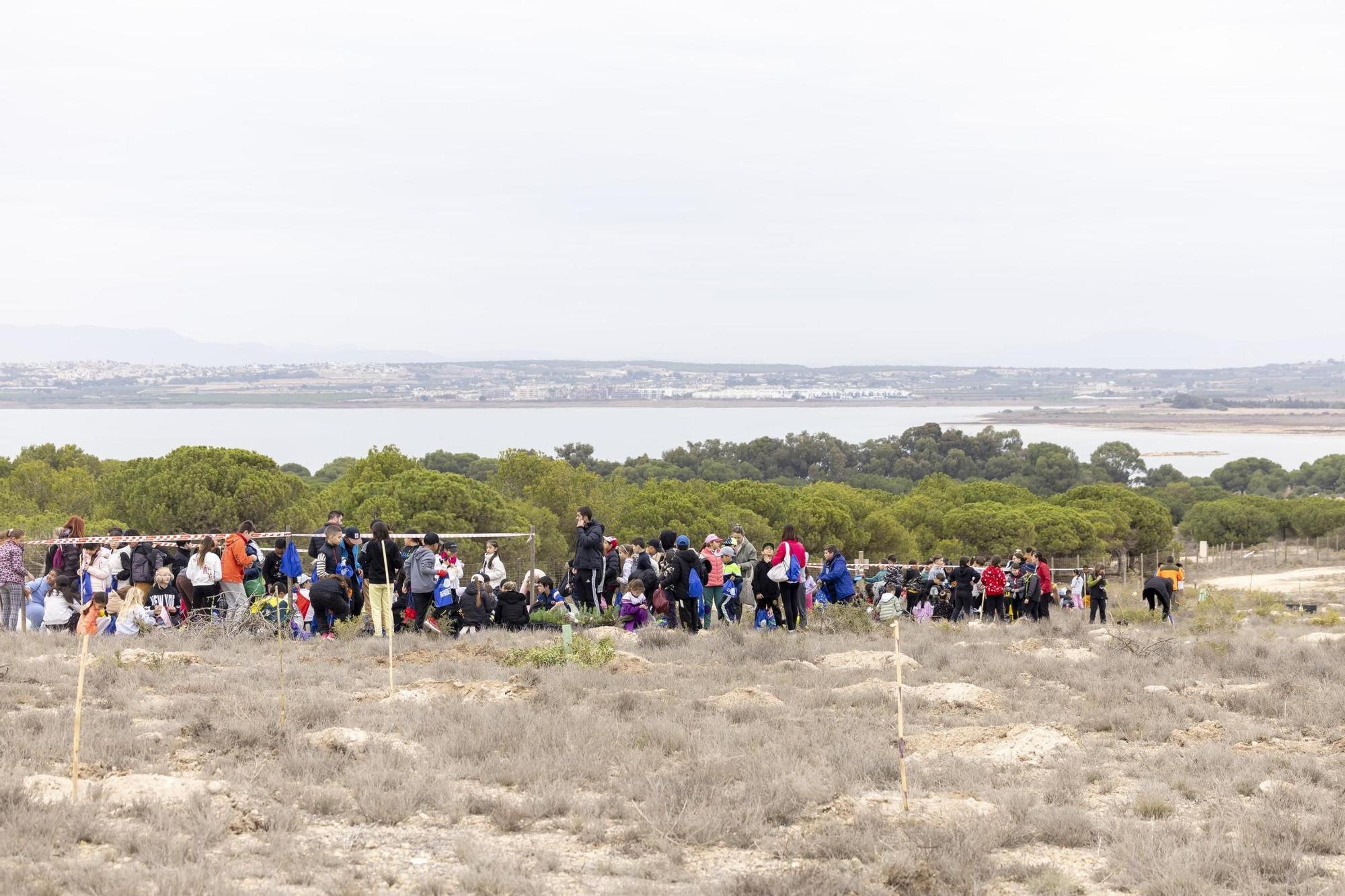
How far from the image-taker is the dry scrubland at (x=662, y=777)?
6.75m

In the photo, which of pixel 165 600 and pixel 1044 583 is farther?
pixel 1044 583

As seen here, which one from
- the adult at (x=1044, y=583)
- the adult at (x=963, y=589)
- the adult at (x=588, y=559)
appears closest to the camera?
the adult at (x=588, y=559)

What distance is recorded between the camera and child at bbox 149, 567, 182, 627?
15.5 metres

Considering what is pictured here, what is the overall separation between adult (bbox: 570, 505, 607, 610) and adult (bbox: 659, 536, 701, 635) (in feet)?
2.69

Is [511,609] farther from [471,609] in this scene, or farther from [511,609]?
[471,609]

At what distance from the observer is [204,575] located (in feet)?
50.6

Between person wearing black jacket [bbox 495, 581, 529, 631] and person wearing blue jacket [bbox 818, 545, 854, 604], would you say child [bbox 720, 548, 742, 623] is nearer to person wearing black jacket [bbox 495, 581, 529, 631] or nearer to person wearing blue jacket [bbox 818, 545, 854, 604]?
person wearing blue jacket [bbox 818, 545, 854, 604]

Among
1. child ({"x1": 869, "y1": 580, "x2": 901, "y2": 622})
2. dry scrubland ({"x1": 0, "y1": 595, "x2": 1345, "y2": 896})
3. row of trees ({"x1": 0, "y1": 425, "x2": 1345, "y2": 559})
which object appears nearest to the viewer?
dry scrubland ({"x1": 0, "y1": 595, "x2": 1345, "y2": 896})

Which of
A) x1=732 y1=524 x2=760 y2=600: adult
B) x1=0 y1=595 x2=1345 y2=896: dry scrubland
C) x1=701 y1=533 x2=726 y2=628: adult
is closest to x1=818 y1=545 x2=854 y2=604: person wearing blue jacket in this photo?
x1=732 y1=524 x2=760 y2=600: adult

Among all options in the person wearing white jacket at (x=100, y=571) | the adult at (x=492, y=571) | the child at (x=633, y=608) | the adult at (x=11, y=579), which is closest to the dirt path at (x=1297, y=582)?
the child at (x=633, y=608)

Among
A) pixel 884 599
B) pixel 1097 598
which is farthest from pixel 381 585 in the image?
pixel 1097 598

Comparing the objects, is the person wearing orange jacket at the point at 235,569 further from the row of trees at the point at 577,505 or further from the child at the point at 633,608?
the row of trees at the point at 577,505

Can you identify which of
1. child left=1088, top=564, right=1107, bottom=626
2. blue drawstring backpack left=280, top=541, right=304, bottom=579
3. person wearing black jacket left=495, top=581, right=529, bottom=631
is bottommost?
child left=1088, top=564, right=1107, bottom=626

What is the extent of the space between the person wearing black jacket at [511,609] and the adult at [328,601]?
76.8 inches
